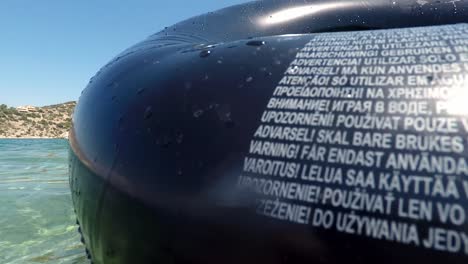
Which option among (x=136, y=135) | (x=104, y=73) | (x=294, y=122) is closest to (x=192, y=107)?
(x=136, y=135)

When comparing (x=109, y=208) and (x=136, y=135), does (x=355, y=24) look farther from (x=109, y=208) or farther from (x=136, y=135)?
(x=109, y=208)

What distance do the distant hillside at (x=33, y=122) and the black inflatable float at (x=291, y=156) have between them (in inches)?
1354

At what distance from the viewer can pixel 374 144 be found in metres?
0.73

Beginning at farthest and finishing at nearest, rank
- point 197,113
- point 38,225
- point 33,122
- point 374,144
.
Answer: point 33,122
point 38,225
point 197,113
point 374,144

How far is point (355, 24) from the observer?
195 centimetres

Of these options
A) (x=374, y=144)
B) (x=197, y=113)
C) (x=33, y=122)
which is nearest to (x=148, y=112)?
(x=197, y=113)

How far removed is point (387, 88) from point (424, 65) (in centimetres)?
10

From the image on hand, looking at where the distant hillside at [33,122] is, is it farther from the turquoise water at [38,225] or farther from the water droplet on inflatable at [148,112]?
the water droplet on inflatable at [148,112]

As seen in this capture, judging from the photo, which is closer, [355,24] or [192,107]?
[192,107]

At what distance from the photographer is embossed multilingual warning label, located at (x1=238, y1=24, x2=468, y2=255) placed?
65cm

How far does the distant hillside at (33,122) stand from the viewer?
34.7m

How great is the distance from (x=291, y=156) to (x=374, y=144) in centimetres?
16

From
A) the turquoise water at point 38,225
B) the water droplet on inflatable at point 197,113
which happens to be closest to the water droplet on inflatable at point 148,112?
the water droplet on inflatable at point 197,113

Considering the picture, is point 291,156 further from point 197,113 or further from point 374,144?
point 197,113
